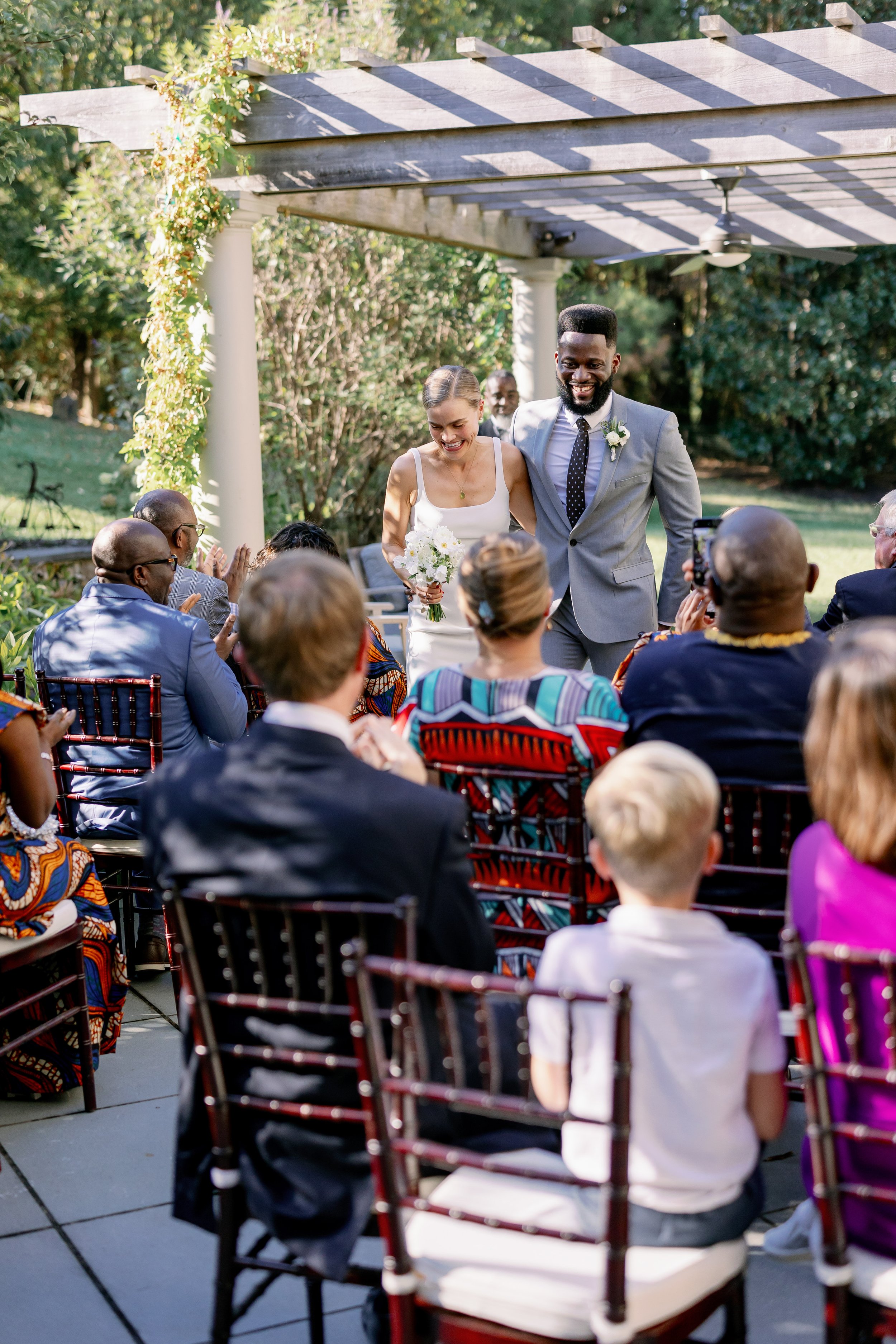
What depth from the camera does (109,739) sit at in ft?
12.3

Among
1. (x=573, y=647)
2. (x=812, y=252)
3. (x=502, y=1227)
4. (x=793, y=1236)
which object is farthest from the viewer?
(x=812, y=252)

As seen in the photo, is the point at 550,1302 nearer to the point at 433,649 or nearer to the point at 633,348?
the point at 433,649

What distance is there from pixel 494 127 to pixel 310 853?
5.72 m

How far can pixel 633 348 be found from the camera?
23.5 metres

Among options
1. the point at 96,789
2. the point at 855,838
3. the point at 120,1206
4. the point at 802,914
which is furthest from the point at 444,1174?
the point at 96,789

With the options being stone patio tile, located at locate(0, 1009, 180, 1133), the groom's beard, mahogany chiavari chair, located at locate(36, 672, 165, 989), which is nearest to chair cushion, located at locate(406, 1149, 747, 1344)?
stone patio tile, located at locate(0, 1009, 180, 1133)

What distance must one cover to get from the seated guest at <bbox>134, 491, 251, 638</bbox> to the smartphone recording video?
175cm

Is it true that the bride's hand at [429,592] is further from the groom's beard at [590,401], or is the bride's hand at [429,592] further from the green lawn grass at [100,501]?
the green lawn grass at [100,501]

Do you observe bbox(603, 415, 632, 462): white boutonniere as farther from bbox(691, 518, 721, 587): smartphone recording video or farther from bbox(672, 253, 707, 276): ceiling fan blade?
bbox(672, 253, 707, 276): ceiling fan blade

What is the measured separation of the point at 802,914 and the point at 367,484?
11598mm

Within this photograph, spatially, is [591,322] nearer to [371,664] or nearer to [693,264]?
[371,664]

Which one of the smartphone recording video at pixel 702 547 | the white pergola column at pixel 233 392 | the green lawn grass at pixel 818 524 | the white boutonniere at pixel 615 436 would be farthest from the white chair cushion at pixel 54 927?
the green lawn grass at pixel 818 524

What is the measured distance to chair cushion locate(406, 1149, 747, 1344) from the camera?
167 cm

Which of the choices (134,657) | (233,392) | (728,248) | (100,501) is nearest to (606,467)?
(134,657)
